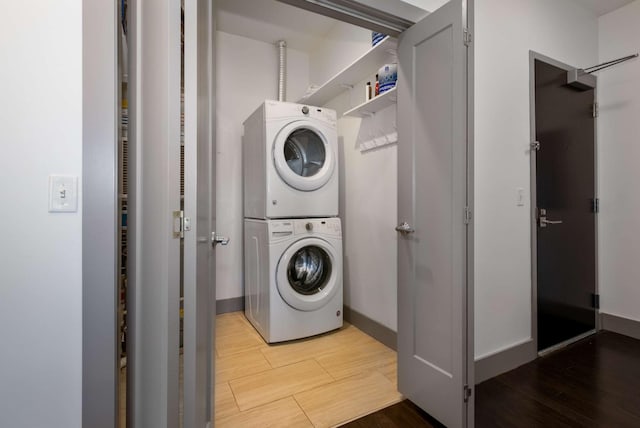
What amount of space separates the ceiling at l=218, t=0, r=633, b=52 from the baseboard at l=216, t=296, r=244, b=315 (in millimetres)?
2588

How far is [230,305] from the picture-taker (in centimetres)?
284

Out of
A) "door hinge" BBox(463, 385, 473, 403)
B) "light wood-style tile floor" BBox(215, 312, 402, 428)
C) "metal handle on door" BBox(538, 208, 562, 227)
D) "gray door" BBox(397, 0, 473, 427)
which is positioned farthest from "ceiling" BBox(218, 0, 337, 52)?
"door hinge" BBox(463, 385, 473, 403)

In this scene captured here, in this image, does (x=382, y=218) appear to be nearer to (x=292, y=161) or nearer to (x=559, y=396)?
(x=292, y=161)

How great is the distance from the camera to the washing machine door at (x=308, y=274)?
2.13 meters

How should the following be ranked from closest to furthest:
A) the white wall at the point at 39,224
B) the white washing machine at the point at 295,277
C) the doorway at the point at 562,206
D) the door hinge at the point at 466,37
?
the white wall at the point at 39,224 < the door hinge at the point at 466,37 < the doorway at the point at 562,206 < the white washing machine at the point at 295,277

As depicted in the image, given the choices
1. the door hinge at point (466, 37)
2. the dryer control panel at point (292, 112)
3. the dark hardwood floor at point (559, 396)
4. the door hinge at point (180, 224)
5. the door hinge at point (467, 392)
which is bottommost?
the dark hardwood floor at point (559, 396)

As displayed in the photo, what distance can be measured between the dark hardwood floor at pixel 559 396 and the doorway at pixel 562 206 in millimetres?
233

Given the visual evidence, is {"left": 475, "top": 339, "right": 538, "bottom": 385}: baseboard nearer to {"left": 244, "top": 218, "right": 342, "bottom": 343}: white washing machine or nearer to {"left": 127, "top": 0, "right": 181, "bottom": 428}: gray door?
{"left": 244, "top": 218, "right": 342, "bottom": 343}: white washing machine

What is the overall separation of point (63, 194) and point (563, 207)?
2.89 metres

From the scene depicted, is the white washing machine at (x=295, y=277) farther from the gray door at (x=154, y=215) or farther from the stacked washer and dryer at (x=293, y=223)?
the gray door at (x=154, y=215)

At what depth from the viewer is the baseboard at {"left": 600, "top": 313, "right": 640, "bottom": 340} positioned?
220 centimetres

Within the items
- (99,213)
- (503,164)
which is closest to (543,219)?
(503,164)

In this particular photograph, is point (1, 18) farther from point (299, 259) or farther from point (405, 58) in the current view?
point (299, 259)

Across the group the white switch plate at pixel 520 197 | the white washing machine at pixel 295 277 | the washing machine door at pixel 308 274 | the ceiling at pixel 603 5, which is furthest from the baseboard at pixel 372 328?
the ceiling at pixel 603 5
